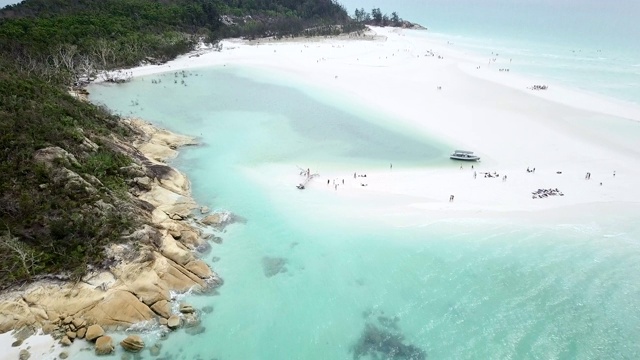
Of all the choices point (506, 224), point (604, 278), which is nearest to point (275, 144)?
point (506, 224)

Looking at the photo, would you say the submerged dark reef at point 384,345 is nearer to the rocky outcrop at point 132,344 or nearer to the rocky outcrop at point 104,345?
the rocky outcrop at point 132,344

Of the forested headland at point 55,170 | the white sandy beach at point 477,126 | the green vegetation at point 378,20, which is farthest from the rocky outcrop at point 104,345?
the green vegetation at point 378,20

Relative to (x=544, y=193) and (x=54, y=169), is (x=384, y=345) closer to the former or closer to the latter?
(x=54, y=169)

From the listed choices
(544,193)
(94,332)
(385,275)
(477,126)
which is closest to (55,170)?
(94,332)

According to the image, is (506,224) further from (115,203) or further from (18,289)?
(18,289)

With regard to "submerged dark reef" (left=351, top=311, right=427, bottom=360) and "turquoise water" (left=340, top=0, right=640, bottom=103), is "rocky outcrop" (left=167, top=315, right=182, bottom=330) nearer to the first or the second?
"submerged dark reef" (left=351, top=311, right=427, bottom=360)

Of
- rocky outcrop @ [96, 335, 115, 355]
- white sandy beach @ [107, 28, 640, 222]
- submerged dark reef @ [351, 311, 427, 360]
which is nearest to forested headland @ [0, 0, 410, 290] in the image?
rocky outcrop @ [96, 335, 115, 355]
